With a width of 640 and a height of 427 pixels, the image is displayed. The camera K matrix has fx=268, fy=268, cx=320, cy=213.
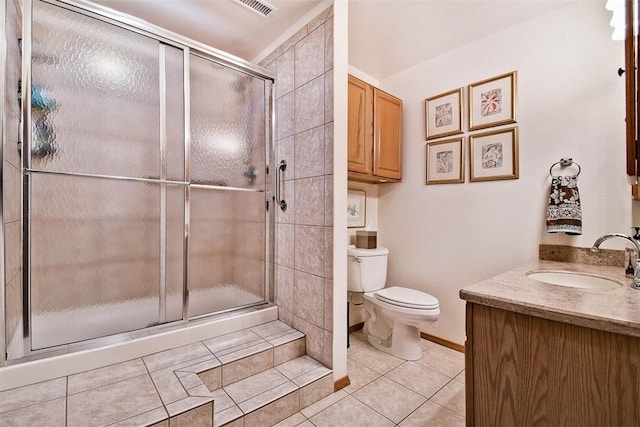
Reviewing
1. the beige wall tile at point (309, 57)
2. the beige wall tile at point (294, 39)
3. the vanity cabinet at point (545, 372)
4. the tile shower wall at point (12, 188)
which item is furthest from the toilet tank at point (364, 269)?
the tile shower wall at point (12, 188)

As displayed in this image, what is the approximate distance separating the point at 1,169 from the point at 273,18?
1.69 meters

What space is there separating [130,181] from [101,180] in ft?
0.44

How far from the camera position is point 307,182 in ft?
5.91

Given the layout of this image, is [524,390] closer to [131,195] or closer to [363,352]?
[363,352]

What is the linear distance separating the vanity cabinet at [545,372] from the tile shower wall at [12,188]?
194 centimetres

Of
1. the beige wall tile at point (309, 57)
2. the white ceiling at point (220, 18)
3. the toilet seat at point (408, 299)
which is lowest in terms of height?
the toilet seat at point (408, 299)

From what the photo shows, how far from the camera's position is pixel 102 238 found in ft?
5.09

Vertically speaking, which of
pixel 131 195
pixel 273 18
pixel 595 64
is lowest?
pixel 131 195

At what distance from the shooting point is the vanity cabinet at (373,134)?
2.15 m

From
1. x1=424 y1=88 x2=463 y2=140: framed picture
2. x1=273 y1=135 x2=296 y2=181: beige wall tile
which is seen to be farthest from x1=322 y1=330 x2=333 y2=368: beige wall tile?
x1=424 y1=88 x2=463 y2=140: framed picture

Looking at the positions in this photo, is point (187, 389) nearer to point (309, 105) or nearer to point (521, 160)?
point (309, 105)

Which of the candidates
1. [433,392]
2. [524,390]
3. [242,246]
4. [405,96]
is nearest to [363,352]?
[433,392]

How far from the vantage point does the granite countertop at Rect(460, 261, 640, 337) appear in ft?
2.38

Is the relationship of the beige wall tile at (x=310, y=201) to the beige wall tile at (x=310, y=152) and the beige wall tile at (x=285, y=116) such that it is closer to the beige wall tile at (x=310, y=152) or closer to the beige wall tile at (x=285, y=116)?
the beige wall tile at (x=310, y=152)
